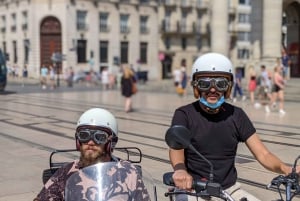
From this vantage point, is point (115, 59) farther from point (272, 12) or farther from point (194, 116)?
point (194, 116)

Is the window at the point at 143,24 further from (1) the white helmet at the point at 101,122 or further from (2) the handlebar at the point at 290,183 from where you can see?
(2) the handlebar at the point at 290,183

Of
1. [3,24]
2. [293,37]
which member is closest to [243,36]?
[3,24]

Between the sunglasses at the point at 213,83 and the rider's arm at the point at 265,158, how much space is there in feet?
1.48

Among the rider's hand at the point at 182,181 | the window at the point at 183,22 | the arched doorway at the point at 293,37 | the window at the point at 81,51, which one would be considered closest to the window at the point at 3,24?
the window at the point at 81,51

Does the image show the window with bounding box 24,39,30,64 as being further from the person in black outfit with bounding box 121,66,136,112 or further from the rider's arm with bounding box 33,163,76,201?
the rider's arm with bounding box 33,163,76,201

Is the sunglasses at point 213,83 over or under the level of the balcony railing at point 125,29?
under

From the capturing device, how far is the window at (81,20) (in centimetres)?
5150

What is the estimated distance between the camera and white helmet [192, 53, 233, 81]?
3.73 m

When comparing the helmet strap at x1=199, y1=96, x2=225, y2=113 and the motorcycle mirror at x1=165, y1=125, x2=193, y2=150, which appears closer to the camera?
the motorcycle mirror at x1=165, y1=125, x2=193, y2=150

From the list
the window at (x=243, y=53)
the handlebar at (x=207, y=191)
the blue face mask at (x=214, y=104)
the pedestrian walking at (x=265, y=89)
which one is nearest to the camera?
the handlebar at (x=207, y=191)

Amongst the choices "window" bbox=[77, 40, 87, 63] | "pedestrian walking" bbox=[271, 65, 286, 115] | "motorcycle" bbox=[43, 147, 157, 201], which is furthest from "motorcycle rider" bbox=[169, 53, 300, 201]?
"window" bbox=[77, 40, 87, 63]

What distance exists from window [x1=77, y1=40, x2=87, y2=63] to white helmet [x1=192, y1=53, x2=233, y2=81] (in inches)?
1887

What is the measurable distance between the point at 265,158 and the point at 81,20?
49.3 meters

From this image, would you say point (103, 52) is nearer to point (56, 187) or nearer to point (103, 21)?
point (103, 21)
